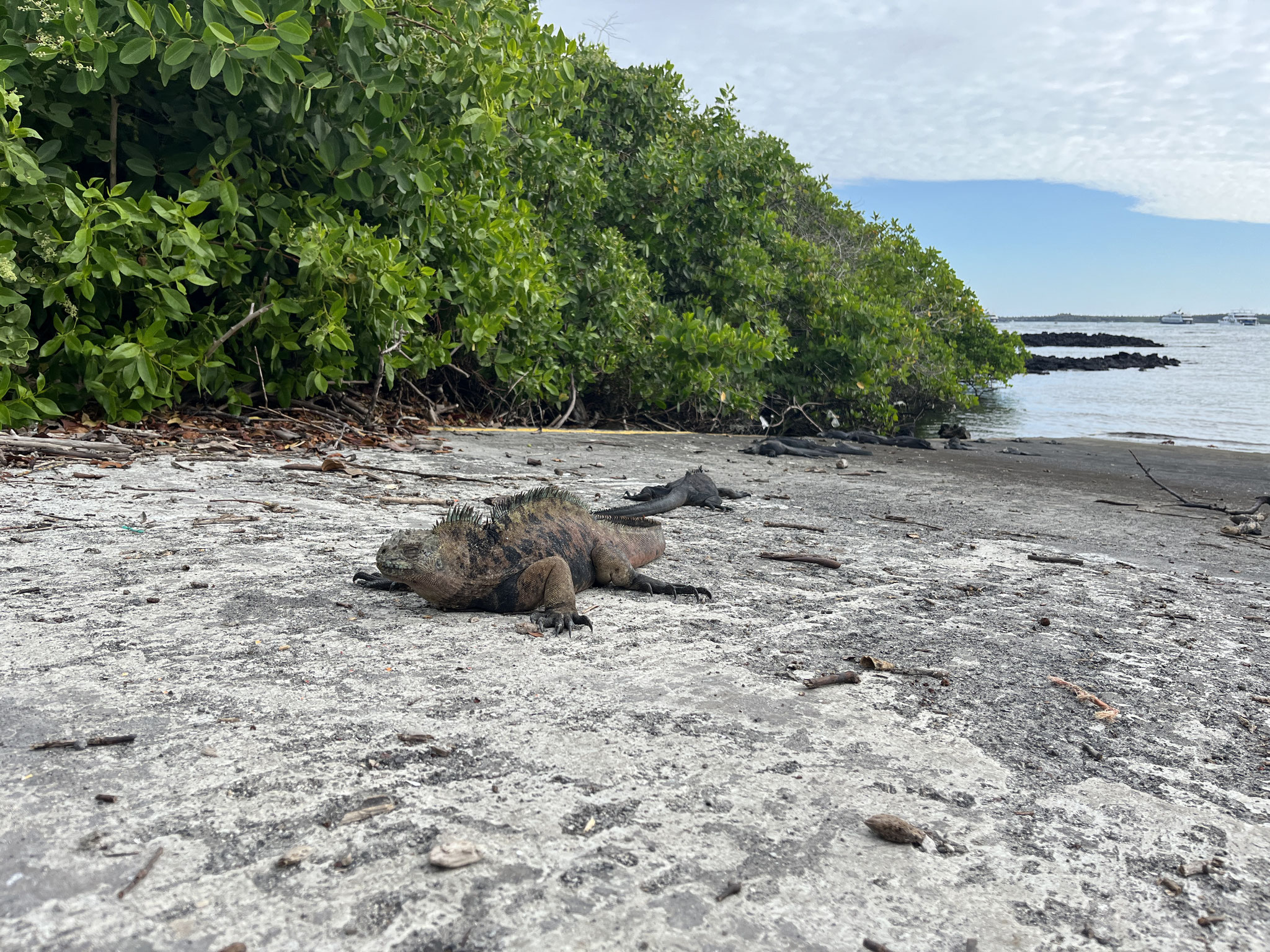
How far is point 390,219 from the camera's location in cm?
781

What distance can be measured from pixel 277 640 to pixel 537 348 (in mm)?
7732

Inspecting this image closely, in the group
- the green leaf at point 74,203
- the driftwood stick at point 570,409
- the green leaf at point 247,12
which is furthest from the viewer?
the driftwood stick at point 570,409

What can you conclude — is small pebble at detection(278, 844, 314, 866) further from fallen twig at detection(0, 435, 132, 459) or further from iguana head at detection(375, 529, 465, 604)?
fallen twig at detection(0, 435, 132, 459)

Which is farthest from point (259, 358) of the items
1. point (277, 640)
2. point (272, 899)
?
point (272, 899)

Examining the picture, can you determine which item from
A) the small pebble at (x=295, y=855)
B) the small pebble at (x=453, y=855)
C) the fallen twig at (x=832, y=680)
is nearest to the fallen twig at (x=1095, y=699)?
the fallen twig at (x=832, y=680)

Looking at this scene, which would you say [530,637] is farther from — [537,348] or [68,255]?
[537,348]

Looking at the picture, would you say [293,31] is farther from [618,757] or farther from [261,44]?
[618,757]

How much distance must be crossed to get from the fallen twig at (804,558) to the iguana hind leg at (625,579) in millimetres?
761

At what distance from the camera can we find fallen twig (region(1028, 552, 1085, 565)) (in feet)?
14.6

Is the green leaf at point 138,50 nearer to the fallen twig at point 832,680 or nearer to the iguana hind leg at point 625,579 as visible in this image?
the iguana hind leg at point 625,579

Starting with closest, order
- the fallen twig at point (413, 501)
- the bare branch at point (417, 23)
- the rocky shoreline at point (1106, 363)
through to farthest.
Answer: the fallen twig at point (413, 501) → the bare branch at point (417, 23) → the rocky shoreline at point (1106, 363)

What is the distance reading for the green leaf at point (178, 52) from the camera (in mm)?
5090

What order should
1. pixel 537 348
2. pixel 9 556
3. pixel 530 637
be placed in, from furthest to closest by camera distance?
pixel 537 348, pixel 9 556, pixel 530 637

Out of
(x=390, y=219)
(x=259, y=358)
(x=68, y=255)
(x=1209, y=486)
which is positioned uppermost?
(x=390, y=219)
